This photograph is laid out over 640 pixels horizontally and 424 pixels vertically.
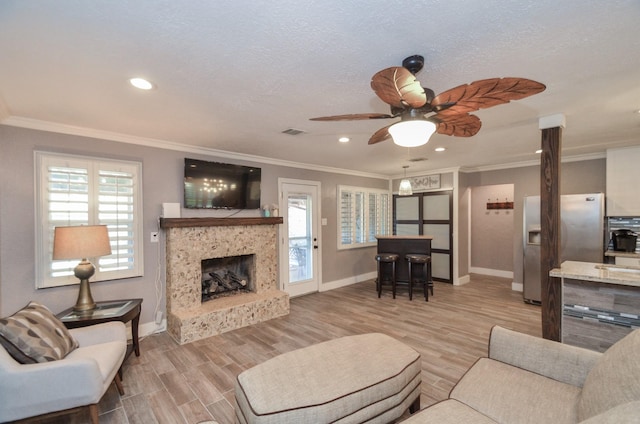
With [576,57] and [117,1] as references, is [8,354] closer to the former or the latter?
[117,1]

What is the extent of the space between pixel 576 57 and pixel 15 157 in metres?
4.71

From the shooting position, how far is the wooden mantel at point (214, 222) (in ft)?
11.6

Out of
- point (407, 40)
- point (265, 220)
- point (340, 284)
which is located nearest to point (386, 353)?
point (407, 40)

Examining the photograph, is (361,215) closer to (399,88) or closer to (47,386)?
(399,88)

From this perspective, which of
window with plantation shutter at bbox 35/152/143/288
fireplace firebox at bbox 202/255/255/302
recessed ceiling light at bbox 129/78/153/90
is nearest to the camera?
recessed ceiling light at bbox 129/78/153/90

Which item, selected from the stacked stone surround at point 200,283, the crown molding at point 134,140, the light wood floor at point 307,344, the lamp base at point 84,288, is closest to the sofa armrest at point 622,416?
the light wood floor at point 307,344

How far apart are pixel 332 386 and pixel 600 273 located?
8.28 ft

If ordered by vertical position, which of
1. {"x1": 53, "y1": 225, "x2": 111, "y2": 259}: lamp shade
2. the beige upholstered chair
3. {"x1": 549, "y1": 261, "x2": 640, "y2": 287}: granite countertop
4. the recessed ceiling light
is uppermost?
the recessed ceiling light

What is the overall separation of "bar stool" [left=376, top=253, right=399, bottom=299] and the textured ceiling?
8.98 feet

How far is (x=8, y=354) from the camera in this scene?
1748 millimetres

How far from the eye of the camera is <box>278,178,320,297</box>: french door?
500 centimetres

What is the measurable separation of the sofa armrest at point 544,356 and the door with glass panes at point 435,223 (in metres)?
4.23

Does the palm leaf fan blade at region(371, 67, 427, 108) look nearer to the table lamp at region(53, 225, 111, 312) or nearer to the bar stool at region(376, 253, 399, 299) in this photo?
the table lamp at region(53, 225, 111, 312)

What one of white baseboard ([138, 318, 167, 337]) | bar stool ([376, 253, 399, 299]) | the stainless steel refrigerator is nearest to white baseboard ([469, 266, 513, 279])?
the stainless steel refrigerator
